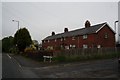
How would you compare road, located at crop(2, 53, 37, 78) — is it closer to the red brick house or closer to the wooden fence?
the wooden fence

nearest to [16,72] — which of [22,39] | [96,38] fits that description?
[96,38]

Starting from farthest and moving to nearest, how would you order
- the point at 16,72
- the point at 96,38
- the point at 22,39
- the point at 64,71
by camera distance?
the point at 22,39 < the point at 96,38 < the point at 64,71 < the point at 16,72

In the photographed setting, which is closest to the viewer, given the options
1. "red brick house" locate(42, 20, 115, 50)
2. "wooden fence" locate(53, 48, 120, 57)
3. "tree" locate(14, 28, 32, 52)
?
"wooden fence" locate(53, 48, 120, 57)

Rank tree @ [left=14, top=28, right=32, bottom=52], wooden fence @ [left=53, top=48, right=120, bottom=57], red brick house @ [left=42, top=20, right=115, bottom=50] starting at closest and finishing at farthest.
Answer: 1. wooden fence @ [left=53, top=48, right=120, bottom=57]
2. red brick house @ [left=42, top=20, right=115, bottom=50]
3. tree @ [left=14, top=28, right=32, bottom=52]

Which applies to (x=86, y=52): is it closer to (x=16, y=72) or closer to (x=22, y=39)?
(x=16, y=72)

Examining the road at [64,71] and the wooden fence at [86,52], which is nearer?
the road at [64,71]

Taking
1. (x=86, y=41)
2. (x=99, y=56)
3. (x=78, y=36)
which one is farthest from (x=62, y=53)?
(x=78, y=36)

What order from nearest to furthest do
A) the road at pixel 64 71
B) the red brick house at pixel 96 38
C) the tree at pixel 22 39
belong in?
the road at pixel 64 71
the red brick house at pixel 96 38
the tree at pixel 22 39

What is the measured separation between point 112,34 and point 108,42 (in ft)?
7.54

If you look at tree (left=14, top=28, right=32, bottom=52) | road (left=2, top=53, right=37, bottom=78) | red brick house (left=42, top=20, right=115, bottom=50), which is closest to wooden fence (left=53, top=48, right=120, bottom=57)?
red brick house (left=42, top=20, right=115, bottom=50)

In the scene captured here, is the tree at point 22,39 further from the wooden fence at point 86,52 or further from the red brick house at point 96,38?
the wooden fence at point 86,52

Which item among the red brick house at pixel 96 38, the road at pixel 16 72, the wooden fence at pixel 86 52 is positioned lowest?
the road at pixel 16 72

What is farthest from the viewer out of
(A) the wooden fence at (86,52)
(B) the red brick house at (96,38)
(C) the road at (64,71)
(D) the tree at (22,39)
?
(D) the tree at (22,39)

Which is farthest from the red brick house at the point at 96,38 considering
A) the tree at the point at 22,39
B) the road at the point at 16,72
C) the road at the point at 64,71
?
the road at the point at 16,72
